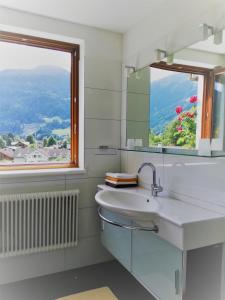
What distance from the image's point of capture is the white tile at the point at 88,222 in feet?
7.57

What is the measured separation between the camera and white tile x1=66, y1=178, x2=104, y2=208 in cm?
227

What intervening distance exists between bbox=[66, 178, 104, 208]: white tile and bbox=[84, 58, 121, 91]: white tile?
89cm

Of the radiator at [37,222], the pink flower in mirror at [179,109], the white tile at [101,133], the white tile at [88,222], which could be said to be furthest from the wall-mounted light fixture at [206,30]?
the white tile at [88,222]

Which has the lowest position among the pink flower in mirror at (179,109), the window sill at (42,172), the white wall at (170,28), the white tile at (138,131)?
the window sill at (42,172)

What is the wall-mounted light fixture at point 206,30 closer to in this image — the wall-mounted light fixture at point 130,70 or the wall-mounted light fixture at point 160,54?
the wall-mounted light fixture at point 160,54

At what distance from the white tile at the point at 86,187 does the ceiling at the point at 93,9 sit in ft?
4.68

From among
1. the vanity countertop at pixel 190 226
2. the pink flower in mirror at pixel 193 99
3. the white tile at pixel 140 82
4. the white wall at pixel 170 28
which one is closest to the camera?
the vanity countertop at pixel 190 226

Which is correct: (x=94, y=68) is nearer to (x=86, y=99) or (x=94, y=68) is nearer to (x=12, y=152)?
(x=86, y=99)

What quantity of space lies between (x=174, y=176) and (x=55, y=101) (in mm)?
1296

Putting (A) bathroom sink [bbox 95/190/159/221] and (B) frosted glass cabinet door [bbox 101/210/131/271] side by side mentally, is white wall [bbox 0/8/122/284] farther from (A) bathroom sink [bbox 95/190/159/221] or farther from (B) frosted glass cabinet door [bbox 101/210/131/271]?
(A) bathroom sink [bbox 95/190/159/221]

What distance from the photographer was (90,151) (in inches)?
91.4

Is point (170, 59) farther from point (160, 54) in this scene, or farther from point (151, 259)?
point (151, 259)

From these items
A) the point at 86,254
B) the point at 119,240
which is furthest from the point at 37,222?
the point at 119,240

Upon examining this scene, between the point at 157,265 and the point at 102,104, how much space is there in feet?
4.81
